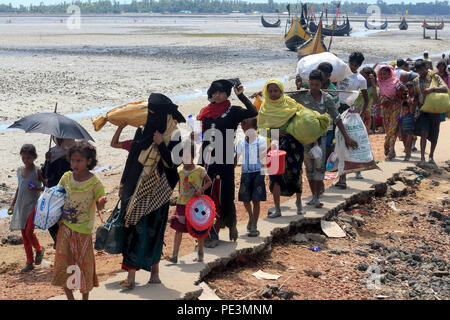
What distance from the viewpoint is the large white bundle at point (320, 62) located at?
25.8ft

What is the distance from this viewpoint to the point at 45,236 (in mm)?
7953

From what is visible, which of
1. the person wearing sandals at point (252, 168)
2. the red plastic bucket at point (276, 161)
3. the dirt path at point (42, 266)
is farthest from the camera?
the red plastic bucket at point (276, 161)

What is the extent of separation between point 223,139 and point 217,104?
1.08 feet

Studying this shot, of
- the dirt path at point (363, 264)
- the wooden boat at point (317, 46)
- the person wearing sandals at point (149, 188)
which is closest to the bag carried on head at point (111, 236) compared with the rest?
the person wearing sandals at point (149, 188)

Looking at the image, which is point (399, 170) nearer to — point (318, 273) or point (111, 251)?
point (318, 273)

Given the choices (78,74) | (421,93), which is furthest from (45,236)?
(78,74)

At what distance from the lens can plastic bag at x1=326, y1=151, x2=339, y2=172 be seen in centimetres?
829

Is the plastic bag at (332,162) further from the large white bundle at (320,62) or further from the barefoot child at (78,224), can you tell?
the barefoot child at (78,224)

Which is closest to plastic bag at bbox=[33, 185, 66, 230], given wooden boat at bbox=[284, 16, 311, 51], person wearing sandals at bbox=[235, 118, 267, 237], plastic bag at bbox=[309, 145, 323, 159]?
person wearing sandals at bbox=[235, 118, 267, 237]

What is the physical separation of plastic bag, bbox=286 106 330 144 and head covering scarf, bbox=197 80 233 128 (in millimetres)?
1139

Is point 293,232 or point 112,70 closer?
point 293,232

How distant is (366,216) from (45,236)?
156 inches

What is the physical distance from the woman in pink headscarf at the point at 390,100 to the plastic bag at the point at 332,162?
2.44 meters

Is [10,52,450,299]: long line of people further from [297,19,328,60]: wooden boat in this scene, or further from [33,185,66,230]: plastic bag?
[297,19,328,60]: wooden boat
